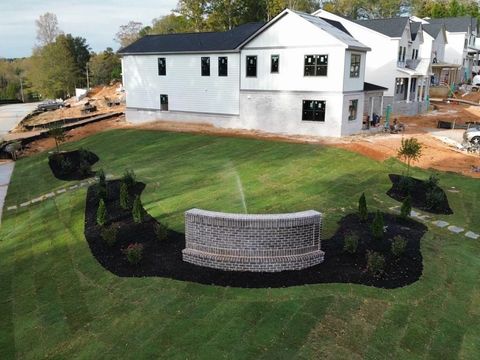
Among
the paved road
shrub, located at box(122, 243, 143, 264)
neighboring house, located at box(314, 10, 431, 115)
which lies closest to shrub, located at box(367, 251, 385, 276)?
shrub, located at box(122, 243, 143, 264)

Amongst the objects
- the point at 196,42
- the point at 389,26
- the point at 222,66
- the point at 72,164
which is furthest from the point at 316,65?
the point at 72,164

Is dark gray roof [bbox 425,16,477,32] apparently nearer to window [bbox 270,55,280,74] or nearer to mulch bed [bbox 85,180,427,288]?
window [bbox 270,55,280,74]

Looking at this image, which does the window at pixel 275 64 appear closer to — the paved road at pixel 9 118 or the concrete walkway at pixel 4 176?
the concrete walkway at pixel 4 176

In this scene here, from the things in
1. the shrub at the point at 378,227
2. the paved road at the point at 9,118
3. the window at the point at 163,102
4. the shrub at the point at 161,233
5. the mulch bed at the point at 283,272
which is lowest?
the paved road at the point at 9,118

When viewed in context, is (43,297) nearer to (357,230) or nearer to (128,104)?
(357,230)

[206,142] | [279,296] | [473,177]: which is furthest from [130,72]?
[279,296]

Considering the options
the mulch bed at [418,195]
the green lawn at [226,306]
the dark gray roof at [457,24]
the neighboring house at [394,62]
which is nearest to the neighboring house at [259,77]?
the neighboring house at [394,62]
